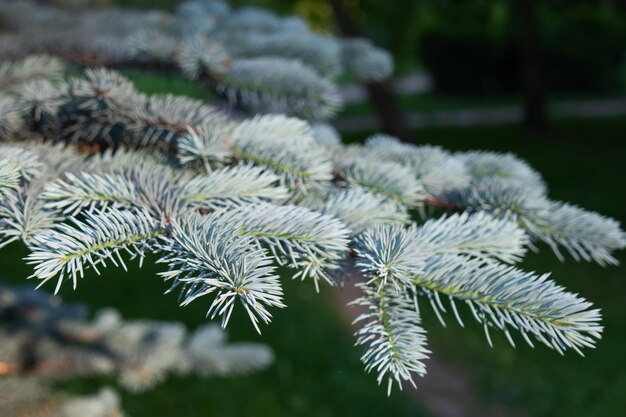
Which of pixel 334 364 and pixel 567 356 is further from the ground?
pixel 567 356

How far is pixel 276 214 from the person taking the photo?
914 mm

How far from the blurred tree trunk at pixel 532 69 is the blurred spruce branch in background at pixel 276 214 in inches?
352

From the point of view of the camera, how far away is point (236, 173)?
1.02 meters

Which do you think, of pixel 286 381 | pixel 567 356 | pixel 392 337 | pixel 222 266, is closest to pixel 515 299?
pixel 392 337

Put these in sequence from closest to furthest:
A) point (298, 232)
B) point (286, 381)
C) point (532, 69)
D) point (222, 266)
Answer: point (222, 266) < point (298, 232) < point (286, 381) < point (532, 69)

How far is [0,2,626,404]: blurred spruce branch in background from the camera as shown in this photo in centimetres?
83

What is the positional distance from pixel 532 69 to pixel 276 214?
1018 centimetres

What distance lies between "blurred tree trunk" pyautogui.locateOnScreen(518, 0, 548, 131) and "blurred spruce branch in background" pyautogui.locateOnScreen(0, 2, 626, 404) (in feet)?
29.4

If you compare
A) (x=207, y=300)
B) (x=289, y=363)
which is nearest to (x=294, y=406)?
(x=289, y=363)

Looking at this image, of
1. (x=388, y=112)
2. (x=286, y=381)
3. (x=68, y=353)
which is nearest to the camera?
(x=68, y=353)

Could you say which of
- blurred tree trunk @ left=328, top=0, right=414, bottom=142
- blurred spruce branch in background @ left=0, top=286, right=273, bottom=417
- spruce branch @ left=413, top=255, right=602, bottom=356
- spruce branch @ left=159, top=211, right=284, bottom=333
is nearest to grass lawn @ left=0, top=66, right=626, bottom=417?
blurred spruce branch in background @ left=0, top=286, right=273, bottom=417

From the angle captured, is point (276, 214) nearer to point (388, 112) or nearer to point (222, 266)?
point (222, 266)

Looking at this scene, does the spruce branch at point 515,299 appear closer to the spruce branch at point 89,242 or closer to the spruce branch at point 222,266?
the spruce branch at point 222,266

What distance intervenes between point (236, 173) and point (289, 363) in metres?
3.41
